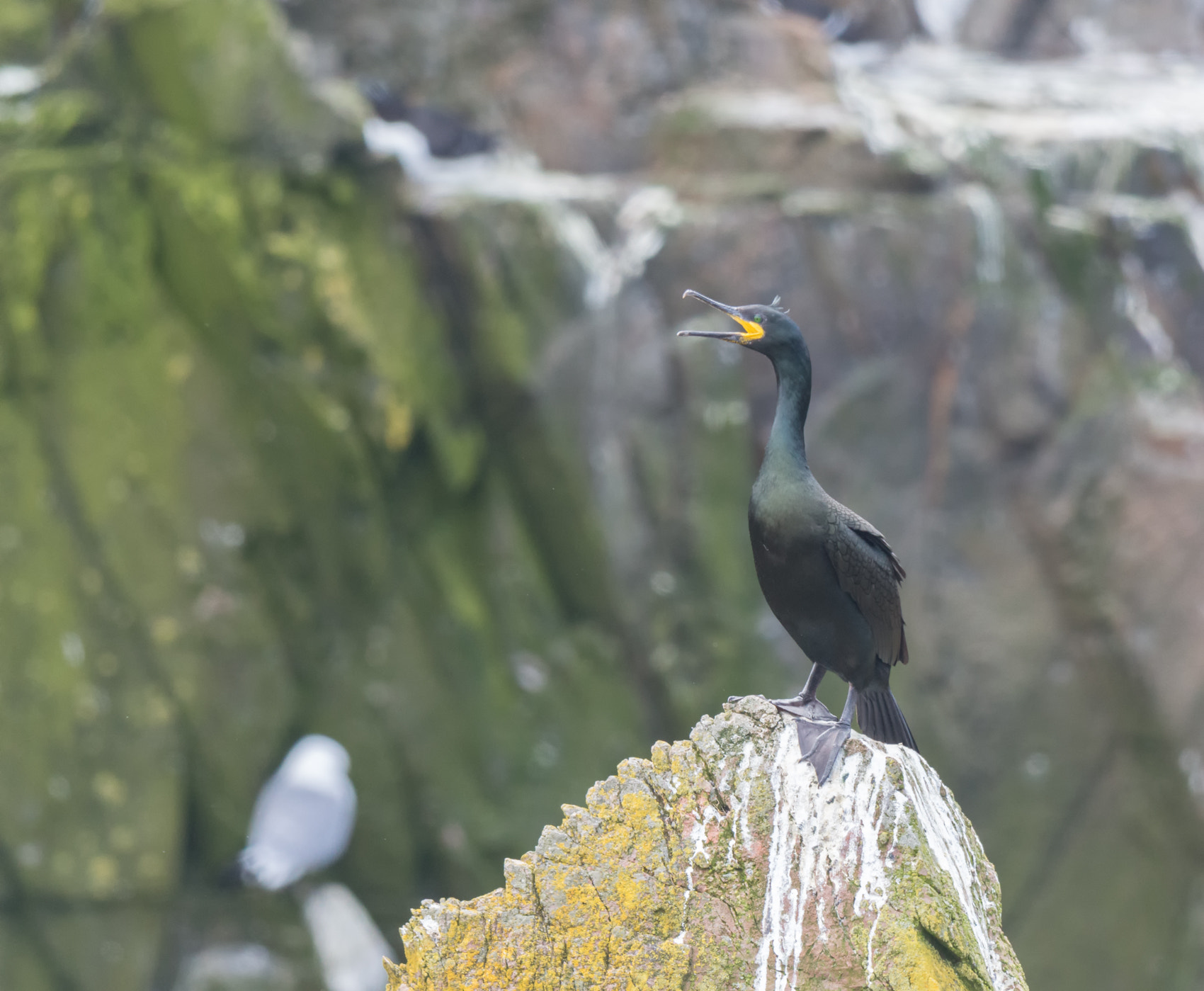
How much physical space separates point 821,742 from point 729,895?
40cm

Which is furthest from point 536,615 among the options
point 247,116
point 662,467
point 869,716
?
point 869,716

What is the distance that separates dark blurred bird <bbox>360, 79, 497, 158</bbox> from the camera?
912 centimetres

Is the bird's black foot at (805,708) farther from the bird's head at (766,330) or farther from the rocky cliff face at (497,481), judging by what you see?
the rocky cliff face at (497,481)

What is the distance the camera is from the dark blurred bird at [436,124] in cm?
912

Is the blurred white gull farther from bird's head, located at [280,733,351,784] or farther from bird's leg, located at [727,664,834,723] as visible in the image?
bird's leg, located at [727,664,834,723]

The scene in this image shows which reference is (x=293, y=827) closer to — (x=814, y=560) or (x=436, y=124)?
(x=436, y=124)

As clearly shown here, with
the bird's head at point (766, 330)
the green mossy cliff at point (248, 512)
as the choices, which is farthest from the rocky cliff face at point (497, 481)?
the bird's head at point (766, 330)

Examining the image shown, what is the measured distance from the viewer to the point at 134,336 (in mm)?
8172

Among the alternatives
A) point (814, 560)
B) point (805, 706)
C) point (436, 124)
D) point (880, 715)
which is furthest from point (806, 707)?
point (436, 124)

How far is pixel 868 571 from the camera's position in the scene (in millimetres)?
3535

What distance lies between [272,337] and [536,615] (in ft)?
7.74

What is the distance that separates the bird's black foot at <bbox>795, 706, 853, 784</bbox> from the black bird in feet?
1.28

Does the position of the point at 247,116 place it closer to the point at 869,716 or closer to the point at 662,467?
the point at 662,467

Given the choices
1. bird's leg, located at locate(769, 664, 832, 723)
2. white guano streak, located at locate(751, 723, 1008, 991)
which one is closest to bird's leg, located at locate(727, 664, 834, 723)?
bird's leg, located at locate(769, 664, 832, 723)
